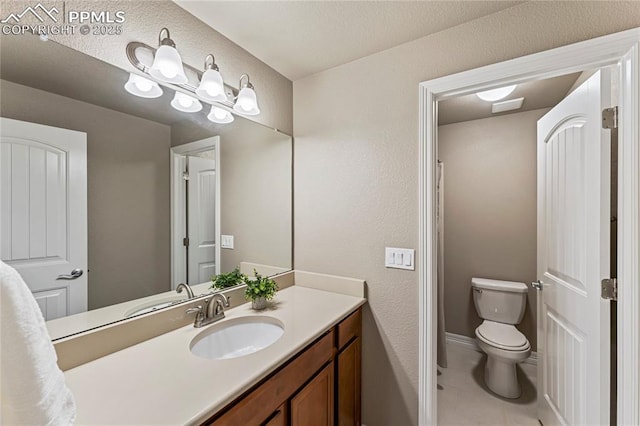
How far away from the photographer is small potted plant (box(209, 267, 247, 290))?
146cm

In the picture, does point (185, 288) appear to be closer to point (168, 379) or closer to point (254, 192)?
point (168, 379)

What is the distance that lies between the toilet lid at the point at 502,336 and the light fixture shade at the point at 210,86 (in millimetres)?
2560

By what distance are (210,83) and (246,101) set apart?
0.25 m

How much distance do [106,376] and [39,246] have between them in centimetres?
50

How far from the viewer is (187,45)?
1.27 m

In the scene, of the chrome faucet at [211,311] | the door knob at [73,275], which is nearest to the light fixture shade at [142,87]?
the door knob at [73,275]

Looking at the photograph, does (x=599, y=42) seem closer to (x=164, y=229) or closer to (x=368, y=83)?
(x=368, y=83)

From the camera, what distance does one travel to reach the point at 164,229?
1246 millimetres

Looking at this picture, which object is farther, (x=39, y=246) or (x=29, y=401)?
(x=39, y=246)

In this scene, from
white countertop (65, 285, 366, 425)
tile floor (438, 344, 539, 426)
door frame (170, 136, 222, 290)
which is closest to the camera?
white countertop (65, 285, 366, 425)

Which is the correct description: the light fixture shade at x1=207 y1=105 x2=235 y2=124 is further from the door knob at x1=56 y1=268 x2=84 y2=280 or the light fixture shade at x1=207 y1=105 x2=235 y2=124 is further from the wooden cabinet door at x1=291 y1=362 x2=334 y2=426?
the wooden cabinet door at x1=291 y1=362 x2=334 y2=426

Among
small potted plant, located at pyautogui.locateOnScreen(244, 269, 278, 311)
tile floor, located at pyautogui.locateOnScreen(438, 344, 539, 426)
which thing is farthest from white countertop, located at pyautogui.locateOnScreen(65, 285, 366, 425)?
tile floor, located at pyautogui.locateOnScreen(438, 344, 539, 426)

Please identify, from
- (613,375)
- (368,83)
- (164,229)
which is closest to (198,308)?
(164,229)

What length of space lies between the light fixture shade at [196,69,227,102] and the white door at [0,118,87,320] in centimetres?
54
